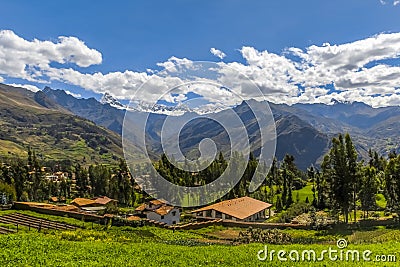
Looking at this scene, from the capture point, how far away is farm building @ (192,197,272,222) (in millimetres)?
66188

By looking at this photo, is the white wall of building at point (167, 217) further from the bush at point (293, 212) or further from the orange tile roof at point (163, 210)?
the bush at point (293, 212)

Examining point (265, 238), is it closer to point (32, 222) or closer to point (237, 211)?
point (32, 222)

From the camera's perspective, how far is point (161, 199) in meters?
88.1

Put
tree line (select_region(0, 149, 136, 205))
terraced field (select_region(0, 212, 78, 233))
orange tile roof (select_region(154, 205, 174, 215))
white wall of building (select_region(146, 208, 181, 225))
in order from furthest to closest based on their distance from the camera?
1. tree line (select_region(0, 149, 136, 205))
2. orange tile roof (select_region(154, 205, 174, 215))
3. white wall of building (select_region(146, 208, 181, 225))
4. terraced field (select_region(0, 212, 78, 233))

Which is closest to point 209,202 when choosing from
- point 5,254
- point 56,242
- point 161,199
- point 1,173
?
point 161,199

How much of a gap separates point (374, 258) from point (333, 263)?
2.93 m

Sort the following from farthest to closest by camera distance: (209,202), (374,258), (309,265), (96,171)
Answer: (96,171)
(209,202)
(374,258)
(309,265)

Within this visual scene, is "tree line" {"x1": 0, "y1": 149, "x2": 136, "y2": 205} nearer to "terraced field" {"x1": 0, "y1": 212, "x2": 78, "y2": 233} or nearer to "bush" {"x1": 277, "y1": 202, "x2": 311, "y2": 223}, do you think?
"terraced field" {"x1": 0, "y1": 212, "x2": 78, "y2": 233}

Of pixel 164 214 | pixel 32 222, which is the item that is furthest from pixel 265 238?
pixel 164 214

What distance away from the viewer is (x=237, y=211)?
6812 cm

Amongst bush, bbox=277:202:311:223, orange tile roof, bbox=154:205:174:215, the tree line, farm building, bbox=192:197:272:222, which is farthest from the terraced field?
bush, bbox=277:202:311:223

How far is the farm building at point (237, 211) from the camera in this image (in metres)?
66.2

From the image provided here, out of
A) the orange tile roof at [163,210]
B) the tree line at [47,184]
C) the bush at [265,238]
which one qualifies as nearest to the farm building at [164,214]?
the orange tile roof at [163,210]

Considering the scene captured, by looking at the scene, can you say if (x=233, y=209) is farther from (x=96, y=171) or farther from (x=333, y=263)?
(x=96, y=171)
